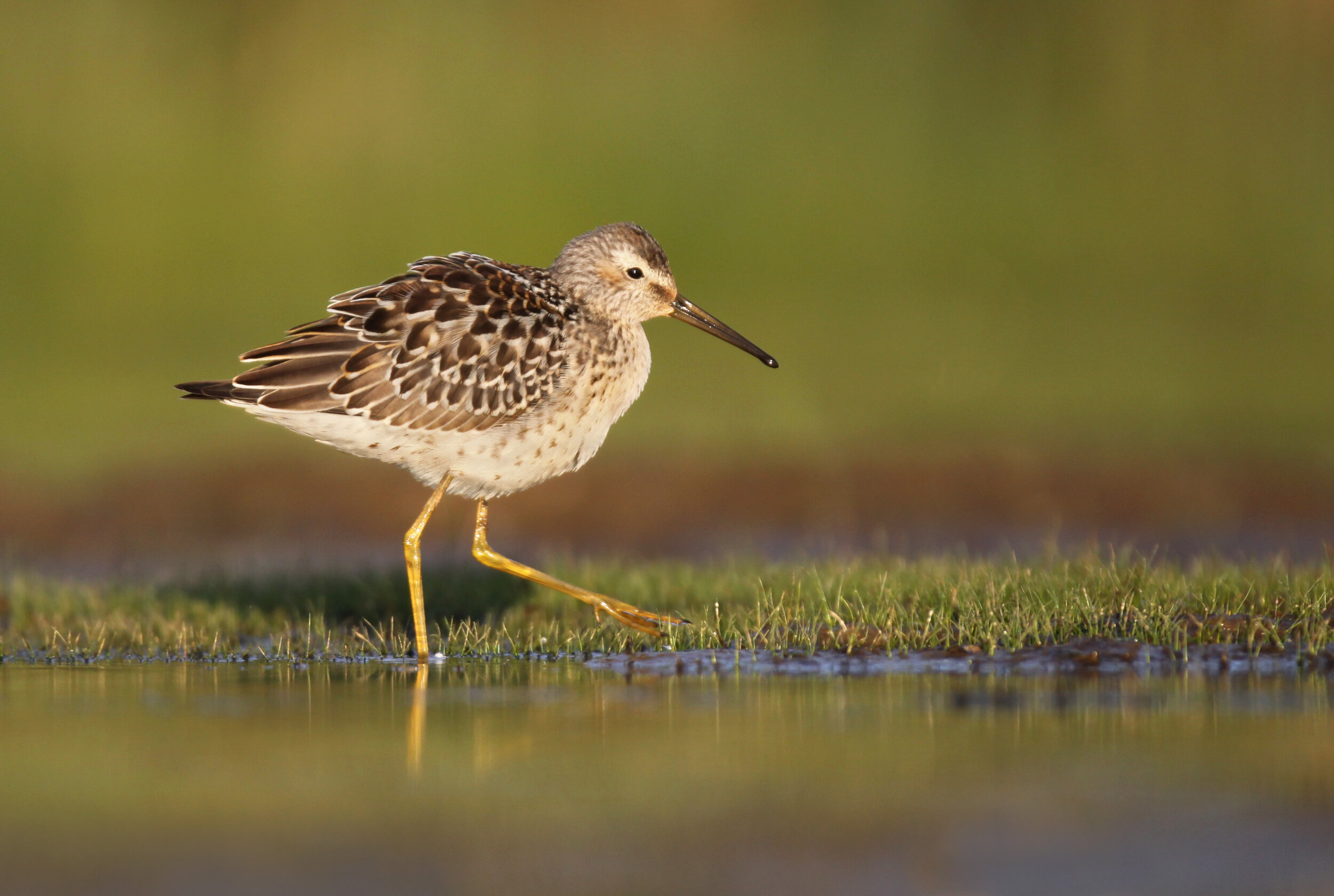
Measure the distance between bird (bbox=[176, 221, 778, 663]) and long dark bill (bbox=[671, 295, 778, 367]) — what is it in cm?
90

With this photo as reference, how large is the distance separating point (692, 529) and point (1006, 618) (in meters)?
7.75

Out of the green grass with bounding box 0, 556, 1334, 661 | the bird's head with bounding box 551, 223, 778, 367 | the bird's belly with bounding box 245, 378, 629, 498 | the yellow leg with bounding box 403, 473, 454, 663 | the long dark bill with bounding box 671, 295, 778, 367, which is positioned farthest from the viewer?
the long dark bill with bounding box 671, 295, 778, 367

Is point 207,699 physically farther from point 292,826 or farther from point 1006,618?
point 1006,618

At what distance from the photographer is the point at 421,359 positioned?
1045 centimetres

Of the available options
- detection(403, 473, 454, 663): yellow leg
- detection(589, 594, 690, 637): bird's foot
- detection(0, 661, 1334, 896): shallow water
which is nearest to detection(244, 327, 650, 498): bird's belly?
detection(403, 473, 454, 663): yellow leg

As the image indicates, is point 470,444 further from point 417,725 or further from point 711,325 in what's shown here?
point 417,725

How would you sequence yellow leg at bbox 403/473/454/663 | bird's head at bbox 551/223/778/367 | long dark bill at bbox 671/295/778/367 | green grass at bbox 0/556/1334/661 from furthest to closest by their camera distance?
1. long dark bill at bbox 671/295/778/367
2. bird's head at bbox 551/223/778/367
3. yellow leg at bbox 403/473/454/663
4. green grass at bbox 0/556/1334/661

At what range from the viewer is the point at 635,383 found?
11266mm

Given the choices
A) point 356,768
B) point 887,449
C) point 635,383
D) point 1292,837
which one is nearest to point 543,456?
point 635,383

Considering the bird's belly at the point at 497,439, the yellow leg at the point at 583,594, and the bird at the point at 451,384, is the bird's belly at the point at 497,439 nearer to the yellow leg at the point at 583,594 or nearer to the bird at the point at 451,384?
the bird at the point at 451,384

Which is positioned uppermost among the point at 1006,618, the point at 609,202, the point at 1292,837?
the point at 609,202

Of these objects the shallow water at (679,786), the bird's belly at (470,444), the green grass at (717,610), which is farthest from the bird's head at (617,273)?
the shallow water at (679,786)

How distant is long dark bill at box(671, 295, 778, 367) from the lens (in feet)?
39.1

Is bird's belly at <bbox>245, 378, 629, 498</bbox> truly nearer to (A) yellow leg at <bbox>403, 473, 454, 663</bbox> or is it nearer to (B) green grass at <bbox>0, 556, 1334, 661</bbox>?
(A) yellow leg at <bbox>403, 473, 454, 663</bbox>
